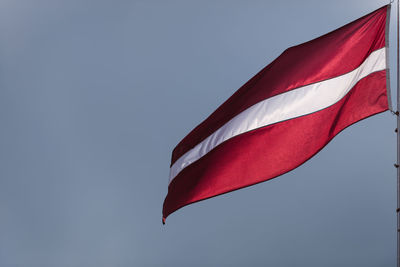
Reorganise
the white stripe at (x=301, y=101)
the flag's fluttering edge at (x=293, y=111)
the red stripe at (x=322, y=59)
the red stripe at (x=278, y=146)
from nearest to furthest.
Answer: the red stripe at (x=278, y=146) < the flag's fluttering edge at (x=293, y=111) < the white stripe at (x=301, y=101) < the red stripe at (x=322, y=59)

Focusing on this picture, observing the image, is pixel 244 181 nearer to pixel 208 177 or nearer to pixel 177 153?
pixel 208 177

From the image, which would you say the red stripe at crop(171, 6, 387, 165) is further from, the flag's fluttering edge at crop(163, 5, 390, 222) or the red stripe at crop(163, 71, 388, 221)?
the red stripe at crop(163, 71, 388, 221)

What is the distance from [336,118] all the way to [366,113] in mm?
659

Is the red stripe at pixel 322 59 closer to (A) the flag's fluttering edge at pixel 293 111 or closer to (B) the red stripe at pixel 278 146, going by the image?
(A) the flag's fluttering edge at pixel 293 111

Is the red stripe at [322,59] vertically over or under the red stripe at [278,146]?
over

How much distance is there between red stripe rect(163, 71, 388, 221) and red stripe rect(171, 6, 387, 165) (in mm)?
706

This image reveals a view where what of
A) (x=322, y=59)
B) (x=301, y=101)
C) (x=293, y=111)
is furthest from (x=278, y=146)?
(x=322, y=59)

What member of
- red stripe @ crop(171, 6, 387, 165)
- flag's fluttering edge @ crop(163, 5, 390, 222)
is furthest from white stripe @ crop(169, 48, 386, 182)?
red stripe @ crop(171, 6, 387, 165)

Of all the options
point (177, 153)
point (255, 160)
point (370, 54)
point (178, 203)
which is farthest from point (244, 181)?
point (370, 54)

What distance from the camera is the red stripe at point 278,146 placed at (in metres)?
14.5

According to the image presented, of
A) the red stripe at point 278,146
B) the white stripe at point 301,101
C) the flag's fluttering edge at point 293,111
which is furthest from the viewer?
the white stripe at point 301,101

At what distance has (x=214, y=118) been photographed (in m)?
16.6

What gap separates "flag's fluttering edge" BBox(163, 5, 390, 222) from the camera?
14.6m

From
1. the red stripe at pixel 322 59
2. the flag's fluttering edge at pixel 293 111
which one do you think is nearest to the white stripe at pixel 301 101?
the flag's fluttering edge at pixel 293 111
